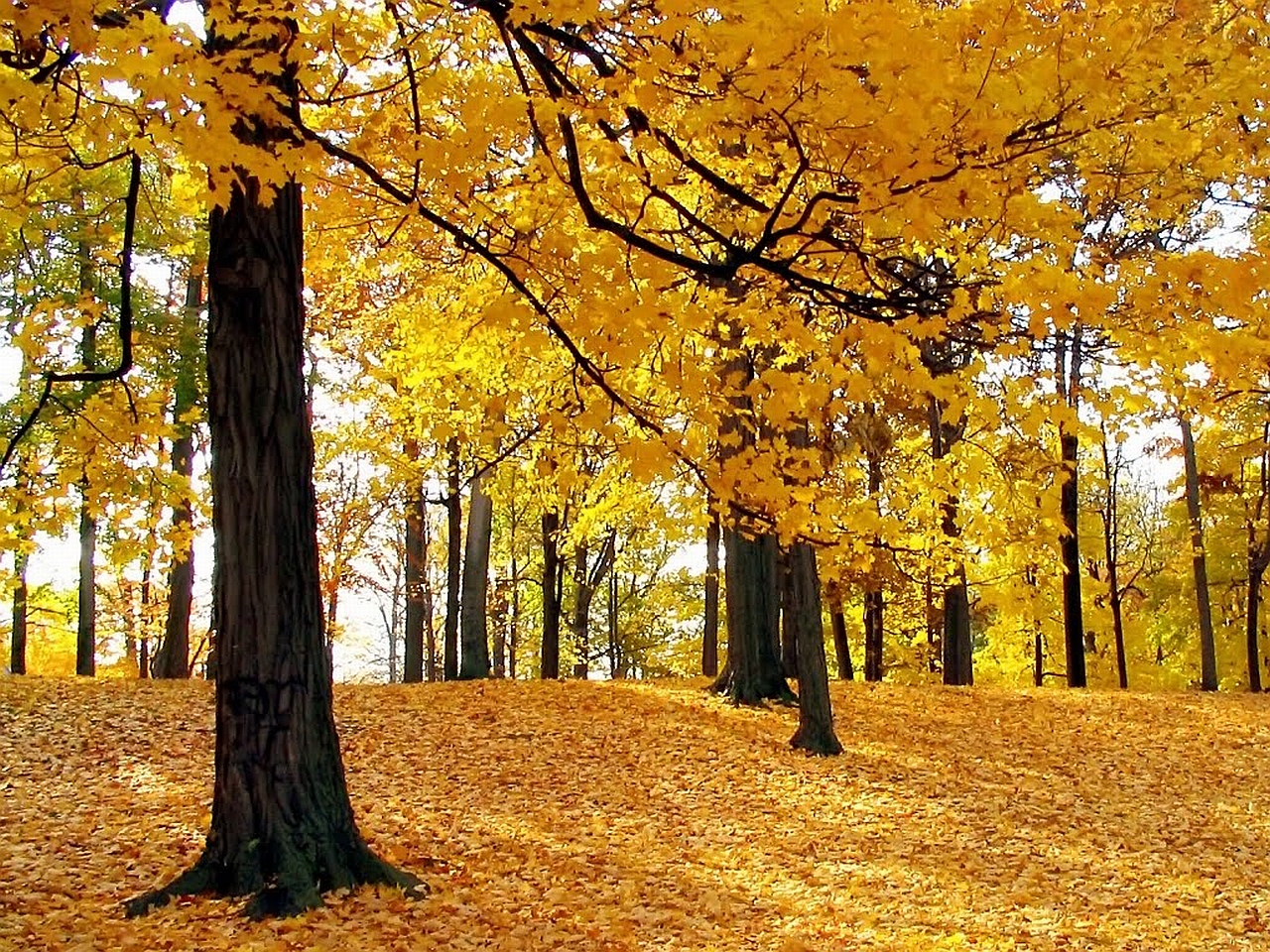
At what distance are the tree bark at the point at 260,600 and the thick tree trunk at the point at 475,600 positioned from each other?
786cm

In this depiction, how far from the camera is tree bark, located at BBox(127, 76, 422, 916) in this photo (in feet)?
16.4

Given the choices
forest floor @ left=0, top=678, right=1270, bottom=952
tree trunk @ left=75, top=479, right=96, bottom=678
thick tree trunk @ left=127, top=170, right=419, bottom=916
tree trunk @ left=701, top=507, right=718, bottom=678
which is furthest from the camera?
tree trunk @ left=701, top=507, right=718, bottom=678

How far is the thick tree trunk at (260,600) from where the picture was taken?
5.00m

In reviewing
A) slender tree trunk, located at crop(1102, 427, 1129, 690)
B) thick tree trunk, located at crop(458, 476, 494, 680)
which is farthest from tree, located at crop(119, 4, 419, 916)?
slender tree trunk, located at crop(1102, 427, 1129, 690)

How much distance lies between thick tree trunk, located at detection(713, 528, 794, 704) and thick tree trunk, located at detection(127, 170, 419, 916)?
6.75 meters

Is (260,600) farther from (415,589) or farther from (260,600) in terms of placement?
(415,589)

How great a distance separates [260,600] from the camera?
502 centimetres

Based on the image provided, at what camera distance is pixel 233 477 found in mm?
5059

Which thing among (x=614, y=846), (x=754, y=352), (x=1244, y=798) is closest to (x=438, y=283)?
(x=754, y=352)

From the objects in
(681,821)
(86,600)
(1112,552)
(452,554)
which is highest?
(452,554)

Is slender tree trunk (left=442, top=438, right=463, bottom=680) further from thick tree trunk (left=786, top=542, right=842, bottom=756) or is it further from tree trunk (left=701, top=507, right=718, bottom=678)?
thick tree trunk (left=786, top=542, right=842, bottom=756)

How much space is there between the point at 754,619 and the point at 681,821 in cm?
405

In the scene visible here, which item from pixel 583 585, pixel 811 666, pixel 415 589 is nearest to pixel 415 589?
pixel 415 589

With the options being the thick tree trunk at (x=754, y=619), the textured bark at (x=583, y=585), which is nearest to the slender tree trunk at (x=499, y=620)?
the textured bark at (x=583, y=585)
